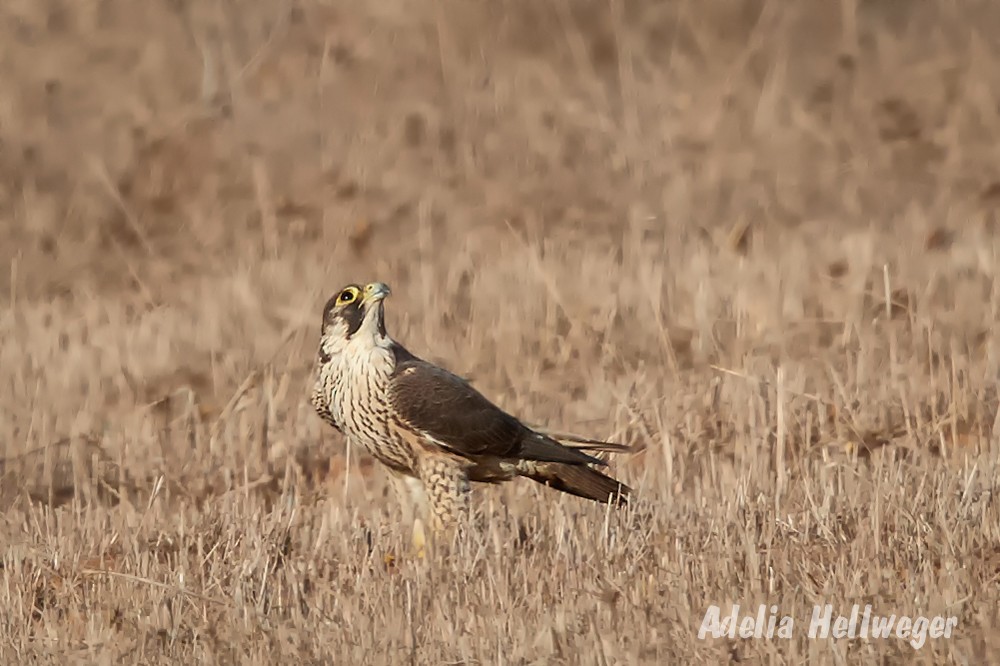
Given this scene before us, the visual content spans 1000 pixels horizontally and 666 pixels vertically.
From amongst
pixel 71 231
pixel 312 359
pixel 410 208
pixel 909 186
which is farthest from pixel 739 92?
pixel 312 359

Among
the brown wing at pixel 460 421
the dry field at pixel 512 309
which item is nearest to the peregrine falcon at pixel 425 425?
the brown wing at pixel 460 421

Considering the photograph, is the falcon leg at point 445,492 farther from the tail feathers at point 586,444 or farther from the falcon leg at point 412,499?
the tail feathers at point 586,444

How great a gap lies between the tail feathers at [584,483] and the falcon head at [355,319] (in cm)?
88

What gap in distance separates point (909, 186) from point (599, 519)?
9.18 meters

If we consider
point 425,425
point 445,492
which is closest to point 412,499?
point 445,492

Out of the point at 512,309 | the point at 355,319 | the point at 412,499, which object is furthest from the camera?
the point at 512,309

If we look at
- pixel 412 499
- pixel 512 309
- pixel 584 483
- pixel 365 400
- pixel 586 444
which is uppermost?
pixel 512 309

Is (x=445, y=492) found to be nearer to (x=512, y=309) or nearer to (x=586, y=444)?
(x=586, y=444)

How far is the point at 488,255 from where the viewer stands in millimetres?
13102

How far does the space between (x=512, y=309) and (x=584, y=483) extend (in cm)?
364

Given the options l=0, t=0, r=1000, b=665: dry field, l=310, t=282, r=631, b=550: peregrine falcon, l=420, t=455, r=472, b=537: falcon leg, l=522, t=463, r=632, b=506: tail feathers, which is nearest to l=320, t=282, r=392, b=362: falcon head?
l=310, t=282, r=631, b=550: peregrine falcon

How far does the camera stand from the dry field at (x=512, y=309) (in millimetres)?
5781

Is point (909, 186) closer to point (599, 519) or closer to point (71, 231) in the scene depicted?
point (71, 231)

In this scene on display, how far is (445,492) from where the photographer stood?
7238 millimetres
